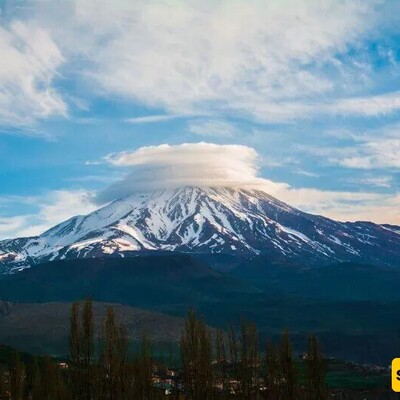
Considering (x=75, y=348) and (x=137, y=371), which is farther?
(x=137, y=371)

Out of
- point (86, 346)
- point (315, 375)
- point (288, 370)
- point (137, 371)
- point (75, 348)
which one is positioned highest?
point (86, 346)

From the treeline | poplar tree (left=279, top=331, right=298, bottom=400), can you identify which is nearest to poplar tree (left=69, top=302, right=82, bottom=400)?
the treeline

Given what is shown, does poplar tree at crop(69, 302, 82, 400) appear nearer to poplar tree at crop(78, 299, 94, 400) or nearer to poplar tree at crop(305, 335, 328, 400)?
poplar tree at crop(78, 299, 94, 400)

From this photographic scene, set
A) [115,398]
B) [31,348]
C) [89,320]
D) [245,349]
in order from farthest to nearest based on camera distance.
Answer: [31,348]
[245,349]
[115,398]
[89,320]

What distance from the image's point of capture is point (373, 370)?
162125 mm

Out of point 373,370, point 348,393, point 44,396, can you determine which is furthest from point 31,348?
point 44,396

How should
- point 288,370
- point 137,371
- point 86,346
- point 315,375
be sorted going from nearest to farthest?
point 86,346, point 288,370, point 315,375, point 137,371

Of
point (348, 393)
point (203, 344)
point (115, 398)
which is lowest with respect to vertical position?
point (348, 393)

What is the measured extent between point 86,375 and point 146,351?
10385 mm

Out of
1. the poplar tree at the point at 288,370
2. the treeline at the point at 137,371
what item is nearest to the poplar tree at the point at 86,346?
the treeline at the point at 137,371

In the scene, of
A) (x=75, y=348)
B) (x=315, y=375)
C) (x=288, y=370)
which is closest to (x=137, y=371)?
(x=75, y=348)

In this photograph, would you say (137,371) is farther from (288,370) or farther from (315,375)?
(315,375)

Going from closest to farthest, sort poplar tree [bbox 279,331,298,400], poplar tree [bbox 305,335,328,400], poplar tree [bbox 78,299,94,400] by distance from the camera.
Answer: poplar tree [bbox 78,299,94,400], poplar tree [bbox 279,331,298,400], poplar tree [bbox 305,335,328,400]

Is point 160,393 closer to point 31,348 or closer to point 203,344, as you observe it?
point 203,344
